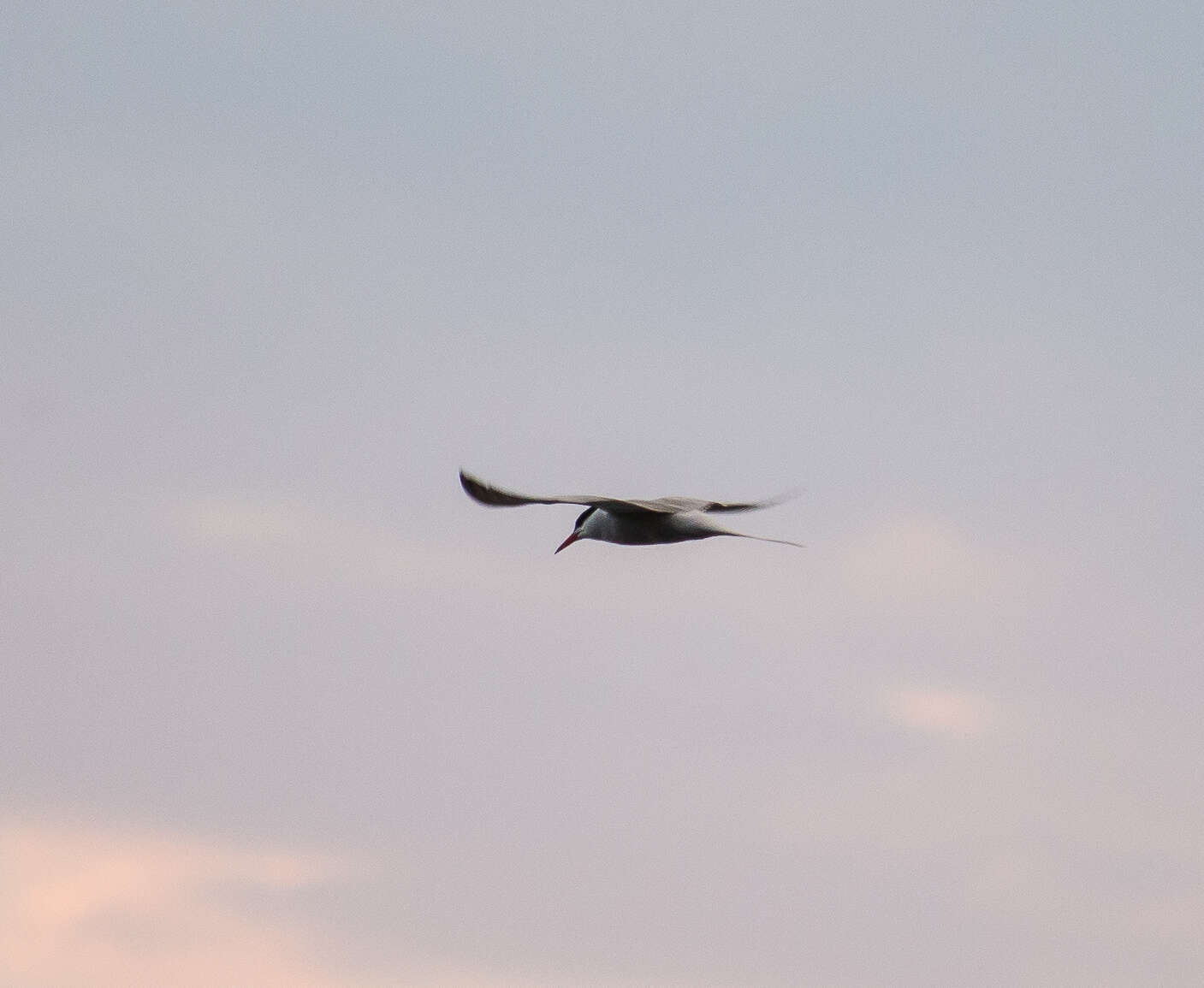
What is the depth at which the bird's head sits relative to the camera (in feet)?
87.2

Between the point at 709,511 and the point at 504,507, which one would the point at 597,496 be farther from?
A: the point at 709,511

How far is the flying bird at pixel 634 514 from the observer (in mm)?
22328

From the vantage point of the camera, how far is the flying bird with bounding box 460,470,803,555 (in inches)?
879

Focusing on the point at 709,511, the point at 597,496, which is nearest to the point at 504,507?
the point at 597,496

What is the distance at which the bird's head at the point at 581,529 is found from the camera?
26578 mm

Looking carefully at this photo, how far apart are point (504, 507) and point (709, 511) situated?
155 inches

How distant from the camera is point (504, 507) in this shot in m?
22.7

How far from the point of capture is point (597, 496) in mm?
22391

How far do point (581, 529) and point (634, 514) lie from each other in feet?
5.68

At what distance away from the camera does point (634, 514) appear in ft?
82.5

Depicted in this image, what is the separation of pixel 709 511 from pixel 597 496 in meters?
3.68

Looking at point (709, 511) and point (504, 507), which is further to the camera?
point (709, 511)

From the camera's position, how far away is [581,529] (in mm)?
26750

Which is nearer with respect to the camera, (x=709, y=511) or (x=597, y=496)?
(x=597, y=496)
